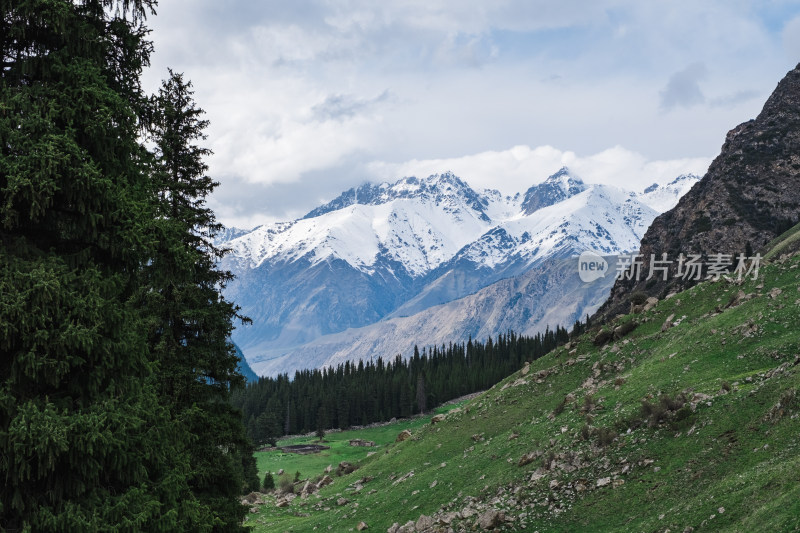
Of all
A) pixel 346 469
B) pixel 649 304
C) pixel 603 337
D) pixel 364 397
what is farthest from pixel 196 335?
pixel 364 397


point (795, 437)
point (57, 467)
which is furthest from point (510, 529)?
point (57, 467)

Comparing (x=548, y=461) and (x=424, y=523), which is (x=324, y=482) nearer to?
(x=424, y=523)

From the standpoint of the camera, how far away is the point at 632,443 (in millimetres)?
31203

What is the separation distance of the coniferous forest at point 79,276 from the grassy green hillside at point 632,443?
18293mm

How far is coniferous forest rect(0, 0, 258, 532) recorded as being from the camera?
10734 mm

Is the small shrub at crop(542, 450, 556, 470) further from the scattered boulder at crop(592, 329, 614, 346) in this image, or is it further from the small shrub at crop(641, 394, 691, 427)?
the scattered boulder at crop(592, 329, 614, 346)

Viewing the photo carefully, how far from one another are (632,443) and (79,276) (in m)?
27.8

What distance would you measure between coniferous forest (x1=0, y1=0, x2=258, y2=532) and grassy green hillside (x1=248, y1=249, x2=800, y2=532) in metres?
18.3

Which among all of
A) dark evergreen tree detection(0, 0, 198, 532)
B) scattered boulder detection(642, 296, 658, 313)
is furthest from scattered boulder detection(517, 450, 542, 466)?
scattered boulder detection(642, 296, 658, 313)

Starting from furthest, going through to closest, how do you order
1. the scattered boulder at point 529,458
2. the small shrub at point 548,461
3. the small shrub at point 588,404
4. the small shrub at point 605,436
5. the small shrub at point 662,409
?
the small shrub at point 588,404
the scattered boulder at point 529,458
the small shrub at point 548,461
the small shrub at point 605,436
the small shrub at point 662,409

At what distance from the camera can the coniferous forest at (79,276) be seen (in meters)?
10.7

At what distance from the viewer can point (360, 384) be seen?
178 meters

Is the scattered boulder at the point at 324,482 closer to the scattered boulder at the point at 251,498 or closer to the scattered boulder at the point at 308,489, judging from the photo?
the scattered boulder at the point at 308,489

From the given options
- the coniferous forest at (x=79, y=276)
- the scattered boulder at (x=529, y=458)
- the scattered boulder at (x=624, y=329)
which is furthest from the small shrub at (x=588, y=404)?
the coniferous forest at (x=79, y=276)
